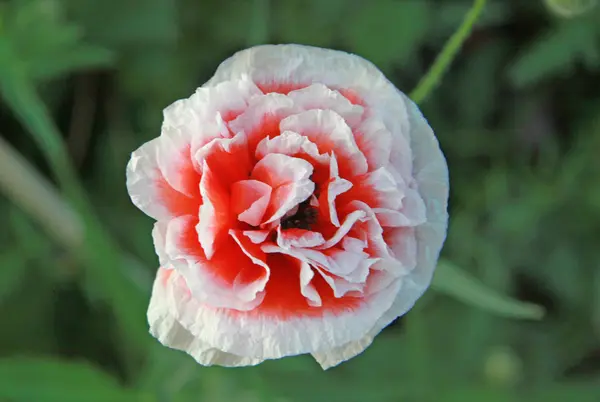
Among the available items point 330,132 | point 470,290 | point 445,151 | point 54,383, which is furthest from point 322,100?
point 445,151

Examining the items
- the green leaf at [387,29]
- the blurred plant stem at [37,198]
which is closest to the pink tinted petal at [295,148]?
the blurred plant stem at [37,198]

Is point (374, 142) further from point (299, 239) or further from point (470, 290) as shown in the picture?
point (470, 290)

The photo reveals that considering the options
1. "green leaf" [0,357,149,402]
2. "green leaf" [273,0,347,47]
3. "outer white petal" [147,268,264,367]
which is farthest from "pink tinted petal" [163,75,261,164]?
"green leaf" [273,0,347,47]

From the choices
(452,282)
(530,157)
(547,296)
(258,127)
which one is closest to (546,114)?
(530,157)

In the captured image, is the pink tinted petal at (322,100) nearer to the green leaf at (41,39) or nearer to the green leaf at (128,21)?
the green leaf at (41,39)

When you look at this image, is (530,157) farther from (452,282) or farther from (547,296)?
(452,282)
